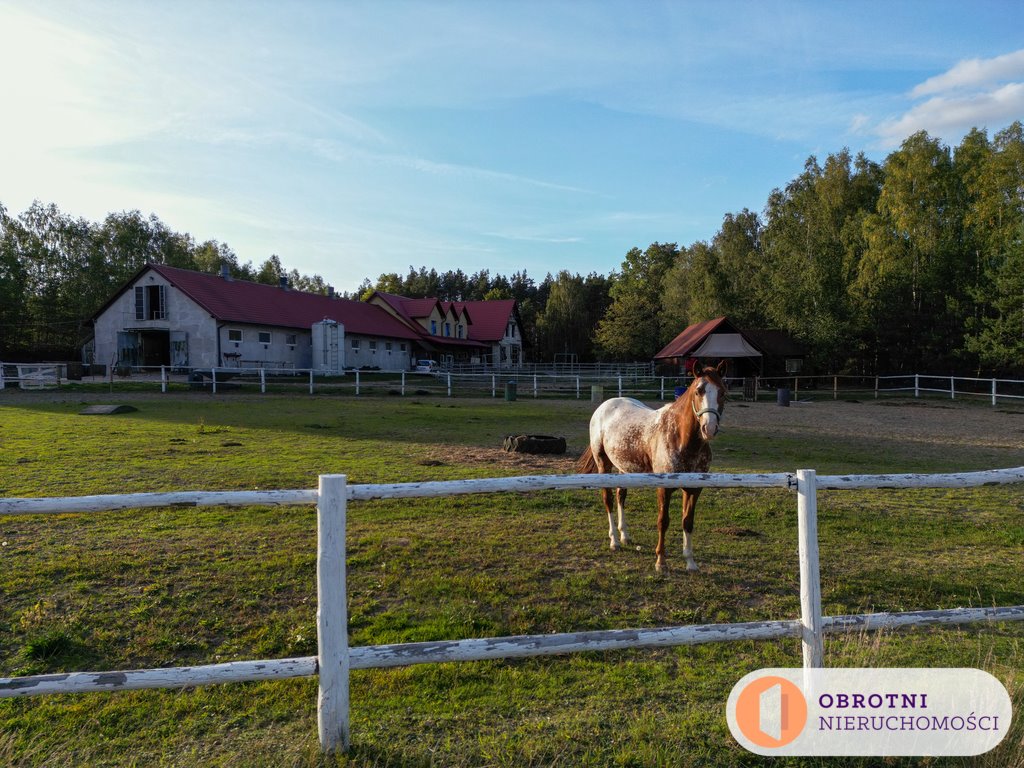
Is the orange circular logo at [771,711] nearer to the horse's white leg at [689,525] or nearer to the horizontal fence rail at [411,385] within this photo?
the horse's white leg at [689,525]

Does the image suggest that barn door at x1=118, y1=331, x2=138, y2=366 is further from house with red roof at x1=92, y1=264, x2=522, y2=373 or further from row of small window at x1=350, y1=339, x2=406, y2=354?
row of small window at x1=350, y1=339, x2=406, y2=354

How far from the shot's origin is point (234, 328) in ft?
121

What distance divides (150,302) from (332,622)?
40055 mm

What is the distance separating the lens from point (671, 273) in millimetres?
62281

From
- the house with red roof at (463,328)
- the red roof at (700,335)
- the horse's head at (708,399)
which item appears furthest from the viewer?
the house with red roof at (463,328)

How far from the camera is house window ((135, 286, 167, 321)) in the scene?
1439 inches

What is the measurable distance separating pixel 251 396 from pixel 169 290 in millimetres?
15734

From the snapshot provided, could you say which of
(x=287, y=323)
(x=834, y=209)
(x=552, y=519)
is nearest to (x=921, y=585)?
(x=552, y=519)

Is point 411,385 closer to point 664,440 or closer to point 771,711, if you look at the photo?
point 664,440

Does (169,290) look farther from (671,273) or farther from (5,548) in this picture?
(671,273)

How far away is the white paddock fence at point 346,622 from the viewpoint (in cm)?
293

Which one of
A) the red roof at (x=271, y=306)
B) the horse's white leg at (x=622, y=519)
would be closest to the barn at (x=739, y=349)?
the red roof at (x=271, y=306)

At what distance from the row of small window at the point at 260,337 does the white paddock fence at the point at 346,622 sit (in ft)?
121

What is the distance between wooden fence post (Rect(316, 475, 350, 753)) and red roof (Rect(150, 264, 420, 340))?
3601 cm
